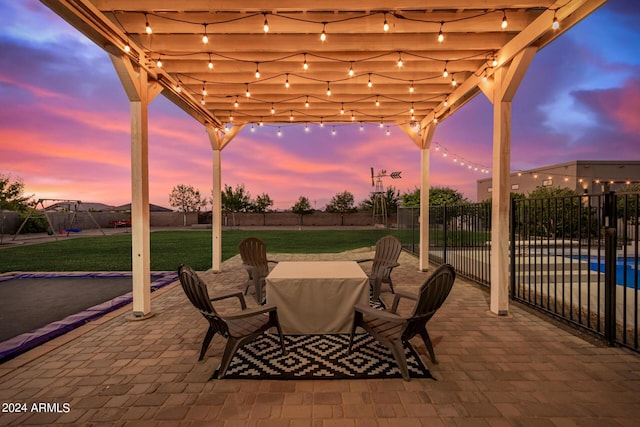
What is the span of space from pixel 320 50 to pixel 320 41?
0.35 ft

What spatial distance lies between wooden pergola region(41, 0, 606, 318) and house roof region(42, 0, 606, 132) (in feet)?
0.04

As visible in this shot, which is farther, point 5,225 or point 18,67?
point 5,225

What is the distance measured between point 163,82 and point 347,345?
465cm

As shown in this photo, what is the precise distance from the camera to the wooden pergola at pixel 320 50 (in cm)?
308

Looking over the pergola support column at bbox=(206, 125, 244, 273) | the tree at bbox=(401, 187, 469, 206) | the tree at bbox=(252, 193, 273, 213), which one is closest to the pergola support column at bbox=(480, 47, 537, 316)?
the pergola support column at bbox=(206, 125, 244, 273)

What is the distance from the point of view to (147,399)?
7.07 feet

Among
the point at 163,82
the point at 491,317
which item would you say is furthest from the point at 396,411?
the point at 163,82

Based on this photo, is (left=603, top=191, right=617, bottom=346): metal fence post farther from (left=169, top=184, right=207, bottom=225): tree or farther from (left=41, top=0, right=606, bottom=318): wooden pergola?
(left=169, top=184, right=207, bottom=225): tree

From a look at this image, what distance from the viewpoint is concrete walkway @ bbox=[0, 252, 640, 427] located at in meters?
1.94

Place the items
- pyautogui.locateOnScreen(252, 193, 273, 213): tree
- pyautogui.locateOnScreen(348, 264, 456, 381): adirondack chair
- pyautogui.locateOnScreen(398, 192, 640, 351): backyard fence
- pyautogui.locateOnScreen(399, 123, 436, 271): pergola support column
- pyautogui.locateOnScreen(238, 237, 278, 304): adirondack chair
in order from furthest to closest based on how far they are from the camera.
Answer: pyautogui.locateOnScreen(252, 193, 273, 213): tree, pyautogui.locateOnScreen(399, 123, 436, 271): pergola support column, pyautogui.locateOnScreen(238, 237, 278, 304): adirondack chair, pyautogui.locateOnScreen(398, 192, 640, 351): backyard fence, pyautogui.locateOnScreen(348, 264, 456, 381): adirondack chair

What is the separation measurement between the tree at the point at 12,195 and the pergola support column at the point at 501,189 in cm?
2591

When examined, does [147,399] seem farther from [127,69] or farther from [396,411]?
[127,69]

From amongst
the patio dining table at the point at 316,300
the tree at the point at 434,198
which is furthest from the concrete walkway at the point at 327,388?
the tree at the point at 434,198

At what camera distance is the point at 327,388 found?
2.28 meters
